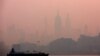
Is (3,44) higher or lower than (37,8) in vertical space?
lower

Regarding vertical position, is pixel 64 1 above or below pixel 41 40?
above

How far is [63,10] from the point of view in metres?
1.66

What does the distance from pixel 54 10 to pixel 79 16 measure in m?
0.20

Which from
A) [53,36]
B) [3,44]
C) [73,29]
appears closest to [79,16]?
[73,29]

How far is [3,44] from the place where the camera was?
64.9 inches

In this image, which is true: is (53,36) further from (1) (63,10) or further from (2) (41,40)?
(1) (63,10)

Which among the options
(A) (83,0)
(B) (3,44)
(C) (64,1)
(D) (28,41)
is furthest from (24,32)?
(A) (83,0)

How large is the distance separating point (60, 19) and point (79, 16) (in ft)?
0.49

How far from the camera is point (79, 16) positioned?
1.66 meters

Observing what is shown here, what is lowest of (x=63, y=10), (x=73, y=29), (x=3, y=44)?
(x=3, y=44)


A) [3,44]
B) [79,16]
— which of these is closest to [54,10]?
[79,16]

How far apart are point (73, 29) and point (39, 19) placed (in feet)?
0.89

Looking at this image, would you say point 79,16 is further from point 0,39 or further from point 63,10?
point 0,39

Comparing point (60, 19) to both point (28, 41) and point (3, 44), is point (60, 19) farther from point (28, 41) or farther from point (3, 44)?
point (3, 44)
